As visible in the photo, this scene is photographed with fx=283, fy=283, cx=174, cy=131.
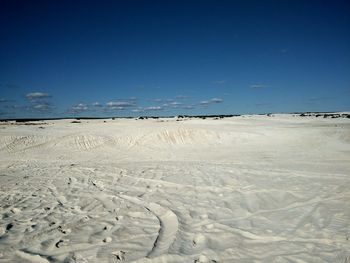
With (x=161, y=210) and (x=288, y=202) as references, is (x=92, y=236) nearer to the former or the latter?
(x=161, y=210)

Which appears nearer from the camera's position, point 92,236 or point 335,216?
point 92,236

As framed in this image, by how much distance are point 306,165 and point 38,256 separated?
9826 millimetres

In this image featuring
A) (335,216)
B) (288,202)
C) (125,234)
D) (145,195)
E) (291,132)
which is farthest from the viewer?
(291,132)

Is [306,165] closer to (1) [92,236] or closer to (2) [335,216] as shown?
(2) [335,216]

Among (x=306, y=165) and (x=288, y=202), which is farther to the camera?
(x=306, y=165)

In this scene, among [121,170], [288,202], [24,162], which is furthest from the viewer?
[24,162]

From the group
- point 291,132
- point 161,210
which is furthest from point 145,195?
point 291,132

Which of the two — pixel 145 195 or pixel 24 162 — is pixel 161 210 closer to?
pixel 145 195

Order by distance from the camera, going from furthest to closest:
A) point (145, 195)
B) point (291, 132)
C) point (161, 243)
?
1. point (291, 132)
2. point (145, 195)
3. point (161, 243)

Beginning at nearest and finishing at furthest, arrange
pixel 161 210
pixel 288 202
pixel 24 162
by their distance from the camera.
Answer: pixel 161 210 < pixel 288 202 < pixel 24 162

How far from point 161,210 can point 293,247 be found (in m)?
2.68

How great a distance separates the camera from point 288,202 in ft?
20.8

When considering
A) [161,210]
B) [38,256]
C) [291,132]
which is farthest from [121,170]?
[291,132]

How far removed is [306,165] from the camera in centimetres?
1090
